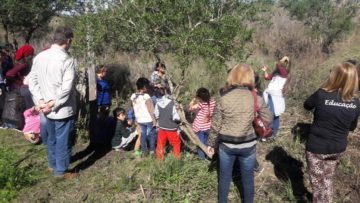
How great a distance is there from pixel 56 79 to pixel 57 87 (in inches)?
4.0

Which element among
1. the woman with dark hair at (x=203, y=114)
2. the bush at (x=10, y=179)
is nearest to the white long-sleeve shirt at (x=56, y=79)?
the bush at (x=10, y=179)

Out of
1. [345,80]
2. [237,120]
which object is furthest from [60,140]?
[345,80]

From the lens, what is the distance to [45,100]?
4.68 meters

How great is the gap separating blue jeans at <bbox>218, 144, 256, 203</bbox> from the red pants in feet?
4.98

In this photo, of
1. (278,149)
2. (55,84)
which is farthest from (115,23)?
(278,149)

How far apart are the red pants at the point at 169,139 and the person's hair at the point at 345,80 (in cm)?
259

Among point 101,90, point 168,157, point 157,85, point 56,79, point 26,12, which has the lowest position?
point 168,157

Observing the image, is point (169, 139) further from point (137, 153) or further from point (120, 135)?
point (120, 135)

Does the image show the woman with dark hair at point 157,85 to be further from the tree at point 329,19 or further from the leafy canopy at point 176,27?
the tree at point 329,19

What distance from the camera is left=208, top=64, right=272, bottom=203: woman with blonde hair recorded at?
389cm

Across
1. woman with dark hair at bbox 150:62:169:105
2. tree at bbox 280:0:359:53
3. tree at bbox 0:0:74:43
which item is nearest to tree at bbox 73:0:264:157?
woman with dark hair at bbox 150:62:169:105

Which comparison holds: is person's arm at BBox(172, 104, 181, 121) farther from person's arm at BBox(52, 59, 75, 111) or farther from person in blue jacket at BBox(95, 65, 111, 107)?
person in blue jacket at BBox(95, 65, 111, 107)

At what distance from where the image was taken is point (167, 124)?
5.61m

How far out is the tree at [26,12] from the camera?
1087 centimetres
